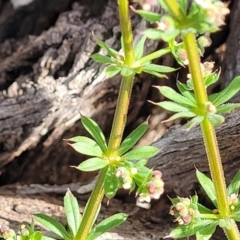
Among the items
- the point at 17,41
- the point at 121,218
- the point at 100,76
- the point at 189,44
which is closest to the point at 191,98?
the point at 189,44

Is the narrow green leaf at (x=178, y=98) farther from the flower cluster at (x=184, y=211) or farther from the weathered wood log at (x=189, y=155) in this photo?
the weathered wood log at (x=189, y=155)

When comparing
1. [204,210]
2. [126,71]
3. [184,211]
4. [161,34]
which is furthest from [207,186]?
[161,34]

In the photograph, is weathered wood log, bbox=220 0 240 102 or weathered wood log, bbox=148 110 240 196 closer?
weathered wood log, bbox=148 110 240 196

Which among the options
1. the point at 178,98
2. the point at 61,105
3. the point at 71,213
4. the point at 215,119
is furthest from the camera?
the point at 61,105

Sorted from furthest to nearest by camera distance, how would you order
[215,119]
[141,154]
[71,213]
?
[71,213] → [141,154] → [215,119]

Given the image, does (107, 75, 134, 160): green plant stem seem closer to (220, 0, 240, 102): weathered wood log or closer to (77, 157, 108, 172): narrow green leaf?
(77, 157, 108, 172): narrow green leaf

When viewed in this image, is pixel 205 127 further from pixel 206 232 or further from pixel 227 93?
pixel 206 232

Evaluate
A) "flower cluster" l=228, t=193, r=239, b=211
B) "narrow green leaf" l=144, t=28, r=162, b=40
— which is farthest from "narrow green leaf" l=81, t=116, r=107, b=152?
"narrow green leaf" l=144, t=28, r=162, b=40
